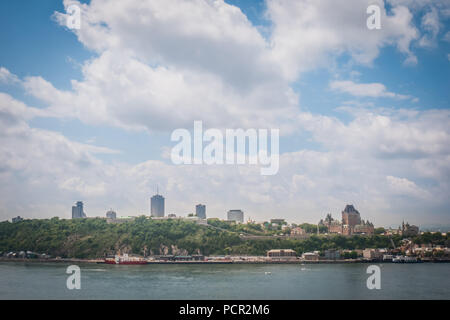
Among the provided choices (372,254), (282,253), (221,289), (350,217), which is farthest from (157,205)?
(221,289)

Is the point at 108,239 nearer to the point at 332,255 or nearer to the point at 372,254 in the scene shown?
the point at 332,255

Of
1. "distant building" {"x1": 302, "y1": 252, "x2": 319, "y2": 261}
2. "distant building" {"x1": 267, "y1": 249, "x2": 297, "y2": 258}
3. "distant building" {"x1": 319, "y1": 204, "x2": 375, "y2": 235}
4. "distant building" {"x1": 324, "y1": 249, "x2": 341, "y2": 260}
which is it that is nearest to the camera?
"distant building" {"x1": 302, "y1": 252, "x2": 319, "y2": 261}

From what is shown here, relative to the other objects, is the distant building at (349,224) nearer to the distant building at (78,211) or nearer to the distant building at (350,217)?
the distant building at (350,217)

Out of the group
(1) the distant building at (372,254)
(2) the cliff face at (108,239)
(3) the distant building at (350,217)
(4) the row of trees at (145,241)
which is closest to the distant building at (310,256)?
(4) the row of trees at (145,241)

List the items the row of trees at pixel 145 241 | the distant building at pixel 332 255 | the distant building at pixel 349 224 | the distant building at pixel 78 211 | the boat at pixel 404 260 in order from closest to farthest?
the boat at pixel 404 260 → the distant building at pixel 332 255 → the row of trees at pixel 145 241 → the distant building at pixel 349 224 → the distant building at pixel 78 211

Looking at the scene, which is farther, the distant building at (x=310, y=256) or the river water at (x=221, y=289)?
the distant building at (x=310, y=256)

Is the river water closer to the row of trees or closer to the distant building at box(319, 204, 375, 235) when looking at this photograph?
the row of trees

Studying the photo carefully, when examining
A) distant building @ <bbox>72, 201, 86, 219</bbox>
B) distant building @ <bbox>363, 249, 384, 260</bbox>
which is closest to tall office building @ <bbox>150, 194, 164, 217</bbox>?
distant building @ <bbox>72, 201, 86, 219</bbox>

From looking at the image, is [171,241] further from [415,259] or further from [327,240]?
[415,259]

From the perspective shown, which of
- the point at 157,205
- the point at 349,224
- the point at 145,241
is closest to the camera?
the point at 145,241

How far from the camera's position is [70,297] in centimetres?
2162
